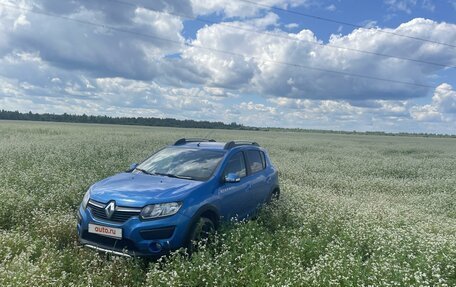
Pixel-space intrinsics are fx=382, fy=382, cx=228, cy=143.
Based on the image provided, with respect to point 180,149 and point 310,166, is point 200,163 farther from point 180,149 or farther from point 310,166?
point 310,166

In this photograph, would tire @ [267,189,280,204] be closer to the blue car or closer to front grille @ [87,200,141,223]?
the blue car

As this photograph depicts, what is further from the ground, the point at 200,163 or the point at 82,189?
the point at 200,163

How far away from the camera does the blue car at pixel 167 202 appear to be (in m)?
5.93

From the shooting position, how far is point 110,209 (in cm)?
612

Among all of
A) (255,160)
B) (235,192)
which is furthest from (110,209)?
(255,160)

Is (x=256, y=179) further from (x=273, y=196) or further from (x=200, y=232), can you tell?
(x=200, y=232)

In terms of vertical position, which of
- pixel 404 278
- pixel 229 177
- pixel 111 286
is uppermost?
pixel 229 177

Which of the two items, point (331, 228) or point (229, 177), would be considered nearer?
point (229, 177)

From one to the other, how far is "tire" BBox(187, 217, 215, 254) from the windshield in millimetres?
833

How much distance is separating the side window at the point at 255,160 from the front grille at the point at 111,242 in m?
3.59

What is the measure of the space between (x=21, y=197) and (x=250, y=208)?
5.30 meters

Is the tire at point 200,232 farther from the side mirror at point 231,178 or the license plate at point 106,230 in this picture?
the license plate at point 106,230

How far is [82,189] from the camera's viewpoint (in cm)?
1003

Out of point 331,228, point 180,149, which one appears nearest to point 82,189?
point 180,149
